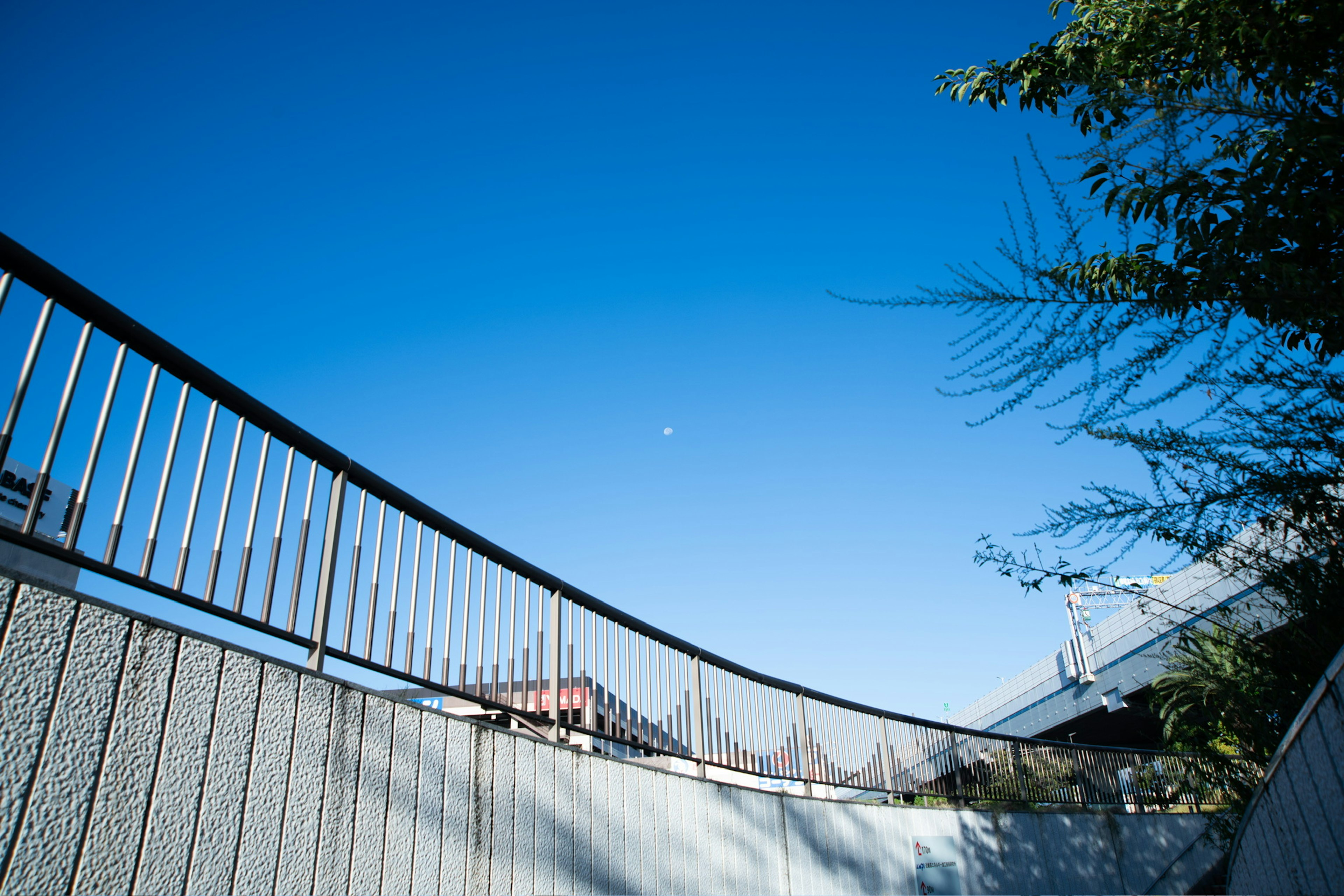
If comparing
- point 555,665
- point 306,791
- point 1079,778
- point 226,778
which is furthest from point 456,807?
point 1079,778

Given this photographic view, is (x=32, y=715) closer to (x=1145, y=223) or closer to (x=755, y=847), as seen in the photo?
(x=1145, y=223)

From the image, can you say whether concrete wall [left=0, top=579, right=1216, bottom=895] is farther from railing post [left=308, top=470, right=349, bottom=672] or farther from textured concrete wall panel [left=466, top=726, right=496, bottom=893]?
railing post [left=308, top=470, right=349, bottom=672]

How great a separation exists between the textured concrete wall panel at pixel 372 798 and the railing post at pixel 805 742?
198 inches

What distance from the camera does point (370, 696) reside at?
3.29 meters

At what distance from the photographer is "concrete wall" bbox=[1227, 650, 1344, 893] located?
2771 millimetres

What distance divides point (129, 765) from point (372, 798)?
1.06m

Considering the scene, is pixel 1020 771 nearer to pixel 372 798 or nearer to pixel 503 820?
pixel 503 820

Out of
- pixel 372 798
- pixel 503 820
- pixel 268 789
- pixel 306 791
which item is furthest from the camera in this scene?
pixel 503 820

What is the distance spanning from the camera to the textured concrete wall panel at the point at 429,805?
3.34 meters

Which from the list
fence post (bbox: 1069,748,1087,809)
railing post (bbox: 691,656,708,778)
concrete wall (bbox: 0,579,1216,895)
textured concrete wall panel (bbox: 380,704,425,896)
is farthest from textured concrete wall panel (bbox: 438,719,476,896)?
fence post (bbox: 1069,748,1087,809)

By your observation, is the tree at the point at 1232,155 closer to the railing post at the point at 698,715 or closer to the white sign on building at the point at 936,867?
the railing post at the point at 698,715

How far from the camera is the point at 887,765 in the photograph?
8977mm

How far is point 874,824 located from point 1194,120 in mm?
6734

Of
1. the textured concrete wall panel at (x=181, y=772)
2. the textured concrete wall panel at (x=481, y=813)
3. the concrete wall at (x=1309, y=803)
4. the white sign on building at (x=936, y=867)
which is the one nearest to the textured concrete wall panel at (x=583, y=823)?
the textured concrete wall panel at (x=481, y=813)
